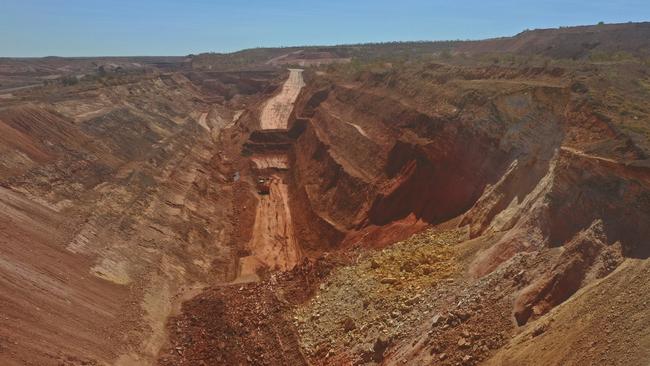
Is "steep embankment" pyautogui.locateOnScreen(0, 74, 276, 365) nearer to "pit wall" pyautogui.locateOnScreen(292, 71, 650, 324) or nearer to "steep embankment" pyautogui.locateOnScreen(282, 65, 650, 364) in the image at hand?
"steep embankment" pyautogui.locateOnScreen(282, 65, 650, 364)

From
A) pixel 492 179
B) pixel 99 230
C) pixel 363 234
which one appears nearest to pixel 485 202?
pixel 492 179

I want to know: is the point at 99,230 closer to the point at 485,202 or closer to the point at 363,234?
the point at 363,234

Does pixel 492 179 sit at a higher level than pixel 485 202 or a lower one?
higher

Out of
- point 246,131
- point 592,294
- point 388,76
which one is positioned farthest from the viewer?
point 246,131

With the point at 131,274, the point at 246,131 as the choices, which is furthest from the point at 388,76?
the point at 131,274

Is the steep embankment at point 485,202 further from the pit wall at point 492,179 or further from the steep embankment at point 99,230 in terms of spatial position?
the steep embankment at point 99,230

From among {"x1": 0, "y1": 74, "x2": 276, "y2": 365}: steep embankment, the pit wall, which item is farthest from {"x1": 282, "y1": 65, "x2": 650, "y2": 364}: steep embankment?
{"x1": 0, "y1": 74, "x2": 276, "y2": 365}: steep embankment

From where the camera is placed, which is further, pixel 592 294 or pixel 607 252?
pixel 607 252

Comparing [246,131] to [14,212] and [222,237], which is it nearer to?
[222,237]
